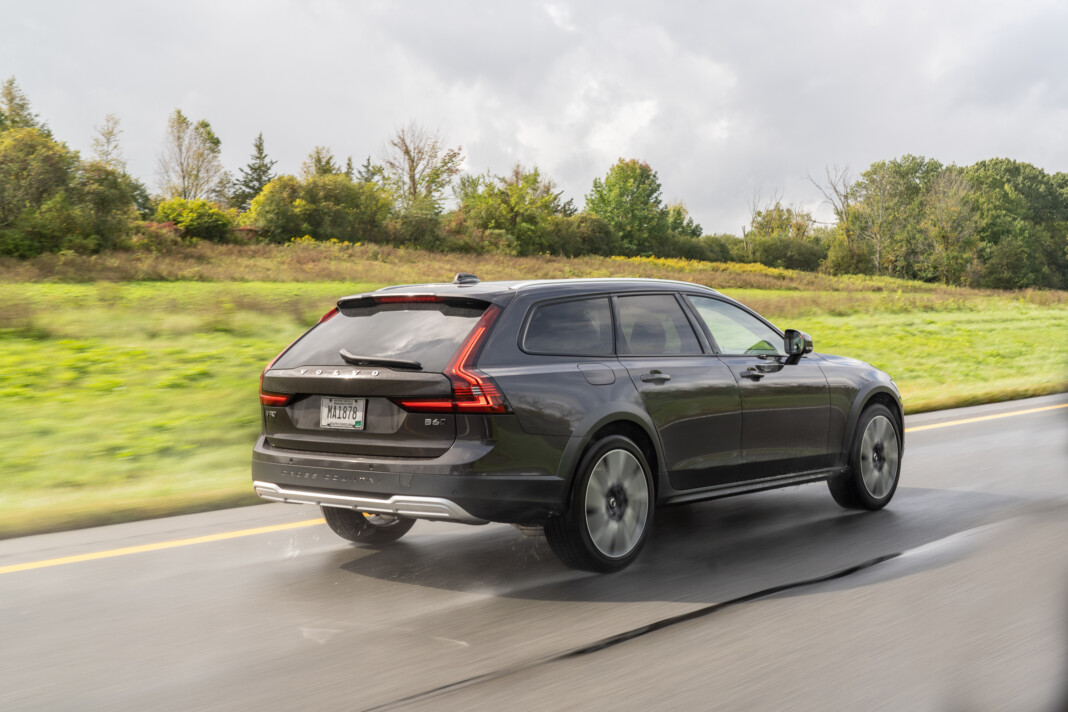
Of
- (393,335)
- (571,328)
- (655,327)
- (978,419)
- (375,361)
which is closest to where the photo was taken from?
(375,361)

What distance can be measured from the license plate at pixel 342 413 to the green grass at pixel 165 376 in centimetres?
257

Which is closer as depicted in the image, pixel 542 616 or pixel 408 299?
pixel 542 616

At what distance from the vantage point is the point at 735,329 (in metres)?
6.94

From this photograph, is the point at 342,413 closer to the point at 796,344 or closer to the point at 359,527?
the point at 359,527

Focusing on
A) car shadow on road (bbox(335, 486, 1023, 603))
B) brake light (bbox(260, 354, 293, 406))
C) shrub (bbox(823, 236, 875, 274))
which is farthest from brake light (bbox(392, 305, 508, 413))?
shrub (bbox(823, 236, 875, 274))

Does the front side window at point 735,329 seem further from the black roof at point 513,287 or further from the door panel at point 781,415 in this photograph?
the black roof at point 513,287

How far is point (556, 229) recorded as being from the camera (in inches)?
2938

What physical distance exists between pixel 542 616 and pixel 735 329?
2.70 metres

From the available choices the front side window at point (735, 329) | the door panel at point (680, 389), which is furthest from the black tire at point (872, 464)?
the door panel at point (680, 389)

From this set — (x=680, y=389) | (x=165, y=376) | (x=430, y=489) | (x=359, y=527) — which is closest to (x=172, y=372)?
(x=165, y=376)

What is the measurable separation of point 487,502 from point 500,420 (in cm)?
40

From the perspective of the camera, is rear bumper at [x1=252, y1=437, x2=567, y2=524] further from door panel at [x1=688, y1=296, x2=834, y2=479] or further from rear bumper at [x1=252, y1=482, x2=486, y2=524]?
door panel at [x1=688, y1=296, x2=834, y2=479]

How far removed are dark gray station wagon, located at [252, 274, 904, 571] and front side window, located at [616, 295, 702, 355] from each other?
10mm

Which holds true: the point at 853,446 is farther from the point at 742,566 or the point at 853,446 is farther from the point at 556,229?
the point at 556,229
